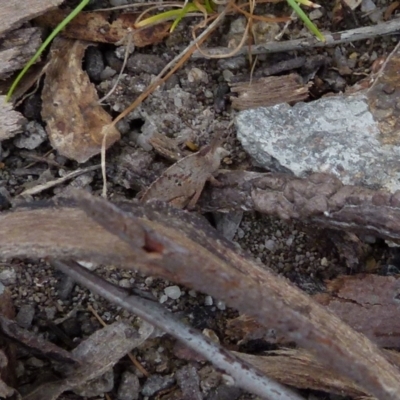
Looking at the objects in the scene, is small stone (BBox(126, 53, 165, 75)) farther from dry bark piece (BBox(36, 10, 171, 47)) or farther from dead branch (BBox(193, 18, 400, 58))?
dead branch (BBox(193, 18, 400, 58))

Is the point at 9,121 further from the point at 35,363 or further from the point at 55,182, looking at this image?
the point at 35,363

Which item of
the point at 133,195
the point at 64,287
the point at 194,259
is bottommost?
the point at 64,287

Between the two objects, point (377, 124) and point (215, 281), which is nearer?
point (215, 281)

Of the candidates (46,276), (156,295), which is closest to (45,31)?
(46,276)

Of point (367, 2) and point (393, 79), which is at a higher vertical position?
point (367, 2)

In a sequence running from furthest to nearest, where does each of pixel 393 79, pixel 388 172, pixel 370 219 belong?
1. pixel 393 79
2. pixel 388 172
3. pixel 370 219

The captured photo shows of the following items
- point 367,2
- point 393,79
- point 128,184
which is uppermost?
point 367,2

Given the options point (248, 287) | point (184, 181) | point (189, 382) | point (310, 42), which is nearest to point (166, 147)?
point (184, 181)

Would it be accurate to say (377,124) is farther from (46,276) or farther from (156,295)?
(46,276)
